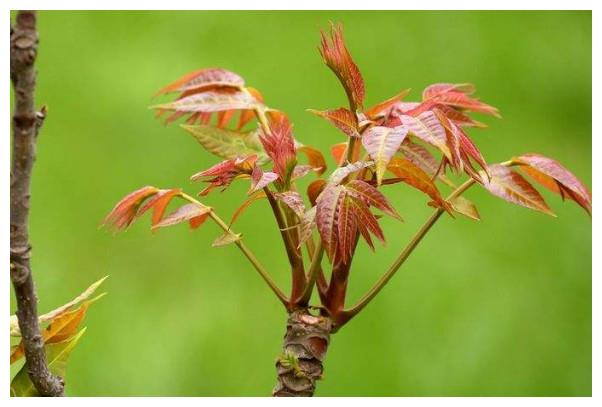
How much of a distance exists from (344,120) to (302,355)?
0.89 ft

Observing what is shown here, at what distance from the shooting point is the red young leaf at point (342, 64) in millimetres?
903

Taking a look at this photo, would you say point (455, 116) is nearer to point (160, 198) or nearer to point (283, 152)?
point (283, 152)

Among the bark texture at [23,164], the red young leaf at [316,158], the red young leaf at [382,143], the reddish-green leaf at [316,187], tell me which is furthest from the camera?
the red young leaf at [316,158]

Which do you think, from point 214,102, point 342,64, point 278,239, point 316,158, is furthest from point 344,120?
point 278,239

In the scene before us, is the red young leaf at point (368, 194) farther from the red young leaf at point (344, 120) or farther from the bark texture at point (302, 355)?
the bark texture at point (302, 355)

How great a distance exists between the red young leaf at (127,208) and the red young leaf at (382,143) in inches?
11.5

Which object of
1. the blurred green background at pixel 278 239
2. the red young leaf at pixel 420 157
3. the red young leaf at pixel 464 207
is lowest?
the blurred green background at pixel 278 239

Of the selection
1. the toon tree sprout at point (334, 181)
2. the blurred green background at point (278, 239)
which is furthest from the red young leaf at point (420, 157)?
the blurred green background at point (278, 239)

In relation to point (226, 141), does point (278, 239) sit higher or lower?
lower

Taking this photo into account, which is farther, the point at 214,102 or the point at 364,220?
the point at 214,102

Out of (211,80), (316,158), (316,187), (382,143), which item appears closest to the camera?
(382,143)

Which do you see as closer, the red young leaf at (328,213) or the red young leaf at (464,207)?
the red young leaf at (328,213)

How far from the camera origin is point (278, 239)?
2949 millimetres

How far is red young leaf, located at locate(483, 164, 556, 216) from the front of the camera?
101 cm
